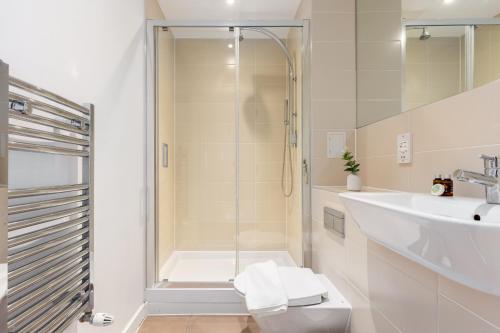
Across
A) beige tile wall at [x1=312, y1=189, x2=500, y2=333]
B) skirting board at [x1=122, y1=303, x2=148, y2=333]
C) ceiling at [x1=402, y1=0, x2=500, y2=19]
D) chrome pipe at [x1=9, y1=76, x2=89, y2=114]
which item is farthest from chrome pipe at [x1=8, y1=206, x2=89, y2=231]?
ceiling at [x1=402, y1=0, x2=500, y2=19]

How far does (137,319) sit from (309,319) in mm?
1197

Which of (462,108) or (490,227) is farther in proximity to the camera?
(462,108)

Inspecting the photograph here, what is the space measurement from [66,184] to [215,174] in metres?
1.50

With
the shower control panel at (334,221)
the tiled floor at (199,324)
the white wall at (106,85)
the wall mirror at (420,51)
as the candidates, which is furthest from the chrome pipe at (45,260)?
the wall mirror at (420,51)

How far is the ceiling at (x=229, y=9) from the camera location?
8.57ft

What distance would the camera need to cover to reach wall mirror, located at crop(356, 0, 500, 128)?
Result: 1.09 meters

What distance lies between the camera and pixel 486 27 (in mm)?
1081

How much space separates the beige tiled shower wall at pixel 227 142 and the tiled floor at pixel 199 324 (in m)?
0.58

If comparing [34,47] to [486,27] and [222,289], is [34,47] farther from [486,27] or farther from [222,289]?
[222,289]

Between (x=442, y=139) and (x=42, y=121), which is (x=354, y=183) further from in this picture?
(x=42, y=121)

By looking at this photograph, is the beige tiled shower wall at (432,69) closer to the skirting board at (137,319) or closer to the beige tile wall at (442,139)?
the beige tile wall at (442,139)

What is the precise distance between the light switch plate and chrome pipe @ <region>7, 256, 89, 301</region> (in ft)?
5.59

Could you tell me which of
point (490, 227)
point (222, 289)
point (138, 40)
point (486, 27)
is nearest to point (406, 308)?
point (490, 227)

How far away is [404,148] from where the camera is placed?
1511 mm
